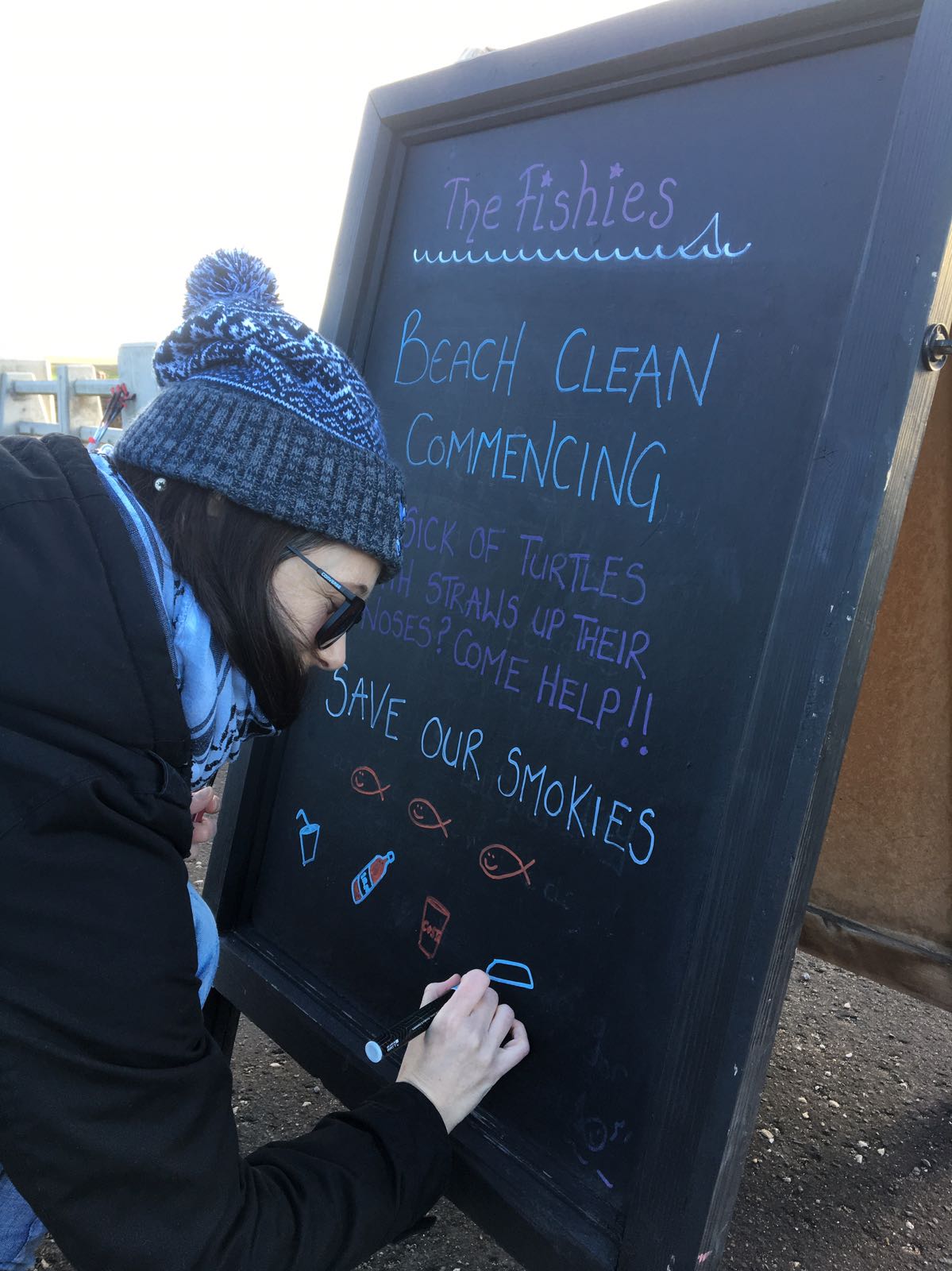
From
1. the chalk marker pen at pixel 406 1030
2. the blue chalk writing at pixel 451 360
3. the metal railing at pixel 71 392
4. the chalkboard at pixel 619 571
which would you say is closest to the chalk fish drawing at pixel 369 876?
the chalkboard at pixel 619 571

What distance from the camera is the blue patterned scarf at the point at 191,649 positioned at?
0.98 metres

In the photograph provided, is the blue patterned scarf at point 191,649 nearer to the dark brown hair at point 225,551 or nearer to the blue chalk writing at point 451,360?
the dark brown hair at point 225,551

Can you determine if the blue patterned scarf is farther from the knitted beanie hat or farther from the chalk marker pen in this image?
the chalk marker pen

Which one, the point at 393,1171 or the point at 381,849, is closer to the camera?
the point at 393,1171

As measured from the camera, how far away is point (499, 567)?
4.41 ft

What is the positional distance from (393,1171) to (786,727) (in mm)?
659

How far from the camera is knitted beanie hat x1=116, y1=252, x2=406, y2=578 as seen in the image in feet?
3.25

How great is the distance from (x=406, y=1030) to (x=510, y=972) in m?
0.15

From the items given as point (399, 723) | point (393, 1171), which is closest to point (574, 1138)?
point (393, 1171)

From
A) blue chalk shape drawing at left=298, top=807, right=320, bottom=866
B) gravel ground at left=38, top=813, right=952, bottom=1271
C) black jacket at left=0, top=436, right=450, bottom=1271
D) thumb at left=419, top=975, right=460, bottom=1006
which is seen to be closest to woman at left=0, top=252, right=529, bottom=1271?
black jacket at left=0, top=436, right=450, bottom=1271

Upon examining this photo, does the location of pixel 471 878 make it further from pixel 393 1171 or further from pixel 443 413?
pixel 443 413

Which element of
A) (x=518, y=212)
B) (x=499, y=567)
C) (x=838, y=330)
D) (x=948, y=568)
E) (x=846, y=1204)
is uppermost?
(x=518, y=212)

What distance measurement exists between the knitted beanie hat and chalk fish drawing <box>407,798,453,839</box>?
446mm

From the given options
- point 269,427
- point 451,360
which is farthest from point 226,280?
point 451,360
